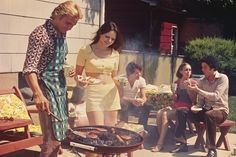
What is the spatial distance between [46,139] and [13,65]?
3398mm

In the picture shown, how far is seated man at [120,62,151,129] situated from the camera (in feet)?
22.1

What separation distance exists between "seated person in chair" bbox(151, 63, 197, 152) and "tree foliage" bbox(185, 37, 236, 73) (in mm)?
9642

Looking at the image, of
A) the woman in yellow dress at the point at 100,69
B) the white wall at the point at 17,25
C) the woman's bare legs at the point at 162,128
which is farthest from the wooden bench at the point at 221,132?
the white wall at the point at 17,25

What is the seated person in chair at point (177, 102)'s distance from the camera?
6.58m

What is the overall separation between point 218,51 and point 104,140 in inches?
520

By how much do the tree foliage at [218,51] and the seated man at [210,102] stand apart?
1003 cm

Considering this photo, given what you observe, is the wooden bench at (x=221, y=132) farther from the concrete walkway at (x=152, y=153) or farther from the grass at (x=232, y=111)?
the grass at (x=232, y=111)

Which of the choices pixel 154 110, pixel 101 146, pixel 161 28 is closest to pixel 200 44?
pixel 161 28

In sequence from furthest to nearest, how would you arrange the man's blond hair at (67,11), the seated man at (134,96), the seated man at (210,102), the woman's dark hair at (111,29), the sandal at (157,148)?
the seated man at (134,96), the sandal at (157,148), the seated man at (210,102), the woman's dark hair at (111,29), the man's blond hair at (67,11)

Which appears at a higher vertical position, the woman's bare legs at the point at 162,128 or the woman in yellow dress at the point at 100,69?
the woman in yellow dress at the point at 100,69

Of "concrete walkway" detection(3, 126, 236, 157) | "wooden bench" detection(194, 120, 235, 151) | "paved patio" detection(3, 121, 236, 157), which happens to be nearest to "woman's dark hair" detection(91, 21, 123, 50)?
"paved patio" detection(3, 121, 236, 157)

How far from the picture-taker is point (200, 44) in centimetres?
1661

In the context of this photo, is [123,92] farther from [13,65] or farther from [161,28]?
[161,28]

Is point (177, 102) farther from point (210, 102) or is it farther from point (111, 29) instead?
point (111, 29)
